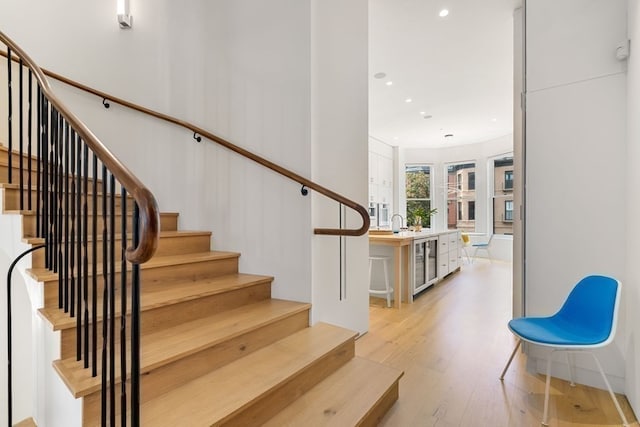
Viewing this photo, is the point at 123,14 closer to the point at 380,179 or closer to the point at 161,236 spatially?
the point at 161,236

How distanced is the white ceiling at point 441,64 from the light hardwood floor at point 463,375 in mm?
3213

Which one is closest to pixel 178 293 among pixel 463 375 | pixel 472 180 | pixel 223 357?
pixel 223 357

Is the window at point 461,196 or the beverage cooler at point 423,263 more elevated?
the window at point 461,196

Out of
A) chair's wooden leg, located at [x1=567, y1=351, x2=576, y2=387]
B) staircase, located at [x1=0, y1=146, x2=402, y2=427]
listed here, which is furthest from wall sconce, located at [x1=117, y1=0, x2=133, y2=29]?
chair's wooden leg, located at [x1=567, y1=351, x2=576, y2=387]

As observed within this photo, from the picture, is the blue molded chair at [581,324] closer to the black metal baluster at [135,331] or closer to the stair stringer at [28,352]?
the black metal baluster at [135,331]

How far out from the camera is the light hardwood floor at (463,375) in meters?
1.86

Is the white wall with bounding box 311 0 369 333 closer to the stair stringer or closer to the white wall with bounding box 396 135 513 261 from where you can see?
the stair stringer

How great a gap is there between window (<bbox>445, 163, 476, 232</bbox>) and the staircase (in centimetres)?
823

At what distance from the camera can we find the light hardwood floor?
6.12 feet

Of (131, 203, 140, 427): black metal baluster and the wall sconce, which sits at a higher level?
the wall sconce

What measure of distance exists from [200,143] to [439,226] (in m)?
8.14

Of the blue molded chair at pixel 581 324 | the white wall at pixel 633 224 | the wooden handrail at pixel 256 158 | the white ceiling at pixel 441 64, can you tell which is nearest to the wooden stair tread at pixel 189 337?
the wooden handrail at pixel 256 158

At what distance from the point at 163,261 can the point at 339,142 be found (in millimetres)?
1639

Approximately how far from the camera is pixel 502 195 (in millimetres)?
8703
